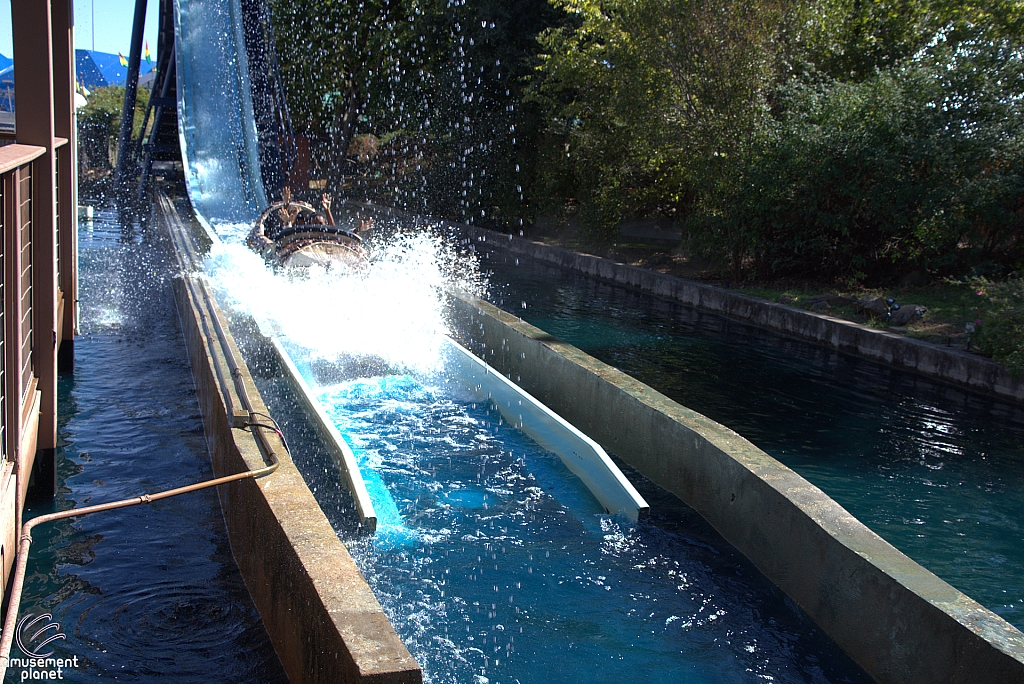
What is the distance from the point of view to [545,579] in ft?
Result: 16.6

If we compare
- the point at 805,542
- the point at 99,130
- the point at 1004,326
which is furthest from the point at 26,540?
the point at 99,130

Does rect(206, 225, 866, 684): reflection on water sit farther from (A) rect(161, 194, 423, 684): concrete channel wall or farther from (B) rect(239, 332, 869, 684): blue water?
(A) rect(161, 194, 423, 684): concrete channel wall

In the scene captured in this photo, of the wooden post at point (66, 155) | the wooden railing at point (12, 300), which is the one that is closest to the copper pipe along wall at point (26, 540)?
the wooden railing at point (12, 300)

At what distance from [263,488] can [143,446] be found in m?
2.90

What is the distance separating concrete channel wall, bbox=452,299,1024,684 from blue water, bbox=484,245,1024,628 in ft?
3.67

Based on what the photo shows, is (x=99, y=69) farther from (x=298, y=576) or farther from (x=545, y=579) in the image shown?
(x=298, y=576)

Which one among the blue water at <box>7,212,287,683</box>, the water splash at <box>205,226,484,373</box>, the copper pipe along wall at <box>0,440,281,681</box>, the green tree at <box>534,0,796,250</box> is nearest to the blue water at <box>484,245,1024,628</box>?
the water splash at <box>205,226,484,373</box>

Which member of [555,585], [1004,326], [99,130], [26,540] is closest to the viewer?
[26,540]

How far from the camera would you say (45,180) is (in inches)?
204

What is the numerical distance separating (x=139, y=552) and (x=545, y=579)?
7.52 feet

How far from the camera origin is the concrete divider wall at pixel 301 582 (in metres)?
3.01

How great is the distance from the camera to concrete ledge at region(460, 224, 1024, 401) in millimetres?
9602

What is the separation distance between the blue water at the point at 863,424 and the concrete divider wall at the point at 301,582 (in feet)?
11.8

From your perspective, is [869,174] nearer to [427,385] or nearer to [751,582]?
[427,385]
